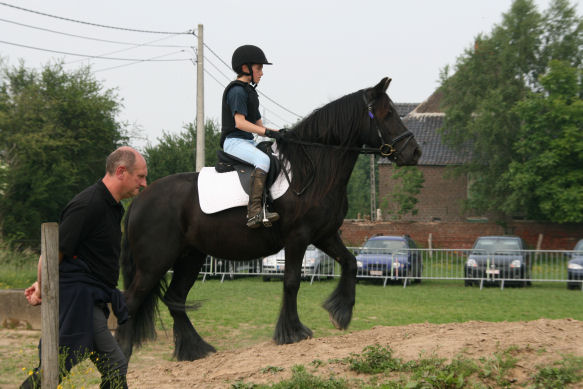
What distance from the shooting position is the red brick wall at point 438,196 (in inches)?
1686

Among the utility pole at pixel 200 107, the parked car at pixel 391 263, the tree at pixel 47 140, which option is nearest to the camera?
the parked car at pixel 391 263

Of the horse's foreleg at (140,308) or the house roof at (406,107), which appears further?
the house roof at (406,107)

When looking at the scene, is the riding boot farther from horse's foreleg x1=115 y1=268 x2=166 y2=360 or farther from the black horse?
horse's foreleg x1=115 y1=268 x2=166 y2=360

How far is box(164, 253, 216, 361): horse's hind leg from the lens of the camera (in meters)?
7.16

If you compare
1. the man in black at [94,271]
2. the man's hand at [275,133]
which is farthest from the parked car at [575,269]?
the man in black at [94,271]

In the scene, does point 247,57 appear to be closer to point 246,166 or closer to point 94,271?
point 246,166

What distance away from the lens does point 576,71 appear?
1264 inches

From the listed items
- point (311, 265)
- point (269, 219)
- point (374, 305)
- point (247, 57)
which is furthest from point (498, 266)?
point (247, 57)

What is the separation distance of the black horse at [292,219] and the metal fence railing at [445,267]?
11.6 meters

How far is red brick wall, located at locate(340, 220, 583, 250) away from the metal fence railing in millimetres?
13994

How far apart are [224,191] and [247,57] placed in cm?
156

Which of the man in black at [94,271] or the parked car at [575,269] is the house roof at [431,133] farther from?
the man in black at [94,271]

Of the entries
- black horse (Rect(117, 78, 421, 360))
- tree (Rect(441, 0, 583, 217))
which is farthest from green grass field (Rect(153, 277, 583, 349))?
tree (Rect(441, 0, 583, 217))

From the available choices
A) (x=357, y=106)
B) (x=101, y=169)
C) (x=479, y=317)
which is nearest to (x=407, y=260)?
(x=479, y=317)
